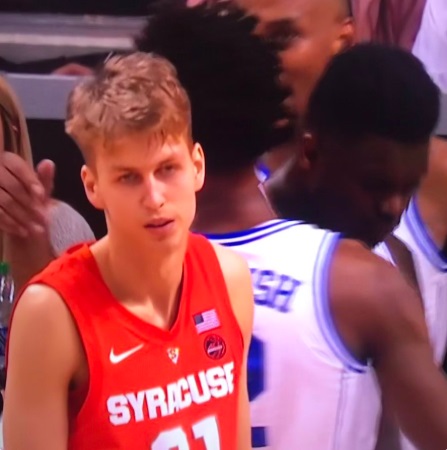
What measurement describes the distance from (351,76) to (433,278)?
1.32ft

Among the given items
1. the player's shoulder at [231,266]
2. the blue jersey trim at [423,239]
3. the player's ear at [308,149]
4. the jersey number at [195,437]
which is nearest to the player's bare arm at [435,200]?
the blue jersey trim at [423,239]

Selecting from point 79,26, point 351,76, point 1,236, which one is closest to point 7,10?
point 79,26

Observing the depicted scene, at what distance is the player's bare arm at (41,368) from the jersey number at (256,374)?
259 mm

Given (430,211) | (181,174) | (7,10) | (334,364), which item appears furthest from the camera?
(7,10)

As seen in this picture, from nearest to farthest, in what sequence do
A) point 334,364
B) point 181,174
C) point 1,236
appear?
point 181,174
point 334,364
point 1,236

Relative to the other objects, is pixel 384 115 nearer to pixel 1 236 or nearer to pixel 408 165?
pixel 408 165

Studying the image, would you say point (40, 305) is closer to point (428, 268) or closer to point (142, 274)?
point (142, 274)

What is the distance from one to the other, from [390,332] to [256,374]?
16 centimetres

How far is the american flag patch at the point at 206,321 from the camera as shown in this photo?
1005 mm

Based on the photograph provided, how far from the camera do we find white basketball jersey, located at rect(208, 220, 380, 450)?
1.10 metres

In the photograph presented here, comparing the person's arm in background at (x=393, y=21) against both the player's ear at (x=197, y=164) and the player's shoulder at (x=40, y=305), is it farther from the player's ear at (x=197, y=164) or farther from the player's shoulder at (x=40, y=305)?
the player's shoulder at (x=40, y=305)

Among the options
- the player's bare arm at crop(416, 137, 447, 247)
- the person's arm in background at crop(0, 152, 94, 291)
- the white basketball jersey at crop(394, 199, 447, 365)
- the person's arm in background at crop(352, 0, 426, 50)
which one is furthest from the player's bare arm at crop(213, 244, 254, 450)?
the person's arm in background at crop(352, 0, 426, 50)

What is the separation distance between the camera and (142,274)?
38.7 inches

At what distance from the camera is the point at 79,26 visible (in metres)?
1.82
